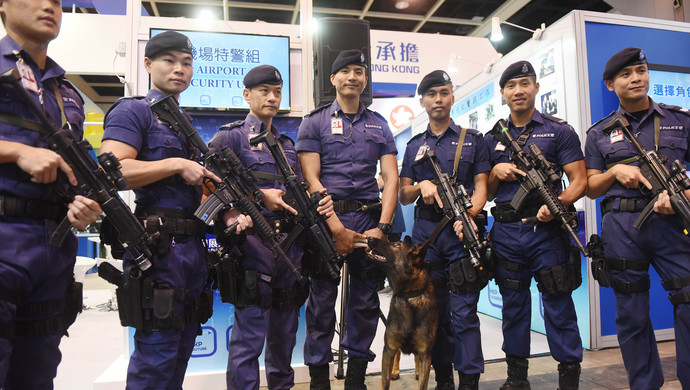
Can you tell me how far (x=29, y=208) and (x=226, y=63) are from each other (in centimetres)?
250

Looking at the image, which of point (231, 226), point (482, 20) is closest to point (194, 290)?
point (231, 226)

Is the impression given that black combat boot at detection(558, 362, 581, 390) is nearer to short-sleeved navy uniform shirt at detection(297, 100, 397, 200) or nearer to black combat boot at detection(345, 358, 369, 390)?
black combat boot at detection(345, 358, 369, 390)

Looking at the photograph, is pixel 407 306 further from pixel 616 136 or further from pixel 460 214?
pixel 616 136

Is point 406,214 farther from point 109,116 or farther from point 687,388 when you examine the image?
point 109,116

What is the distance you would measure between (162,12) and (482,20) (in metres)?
7.92

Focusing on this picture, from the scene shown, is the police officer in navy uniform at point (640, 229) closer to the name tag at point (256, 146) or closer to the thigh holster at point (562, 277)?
the thigh holster at point (562, 277)

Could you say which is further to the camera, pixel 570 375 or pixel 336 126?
pixel 336 126

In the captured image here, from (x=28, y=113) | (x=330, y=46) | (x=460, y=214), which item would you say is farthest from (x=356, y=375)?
(x=330, y=46)

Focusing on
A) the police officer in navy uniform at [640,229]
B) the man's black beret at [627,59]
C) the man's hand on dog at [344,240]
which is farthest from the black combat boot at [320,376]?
the man's black beret at [627,59]

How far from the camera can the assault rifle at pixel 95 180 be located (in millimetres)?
1563

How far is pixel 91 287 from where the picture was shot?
9.59 meters

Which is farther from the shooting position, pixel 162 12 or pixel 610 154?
pixel 162 12

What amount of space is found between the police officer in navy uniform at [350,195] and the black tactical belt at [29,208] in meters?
1.46

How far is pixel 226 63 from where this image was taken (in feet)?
12.2
